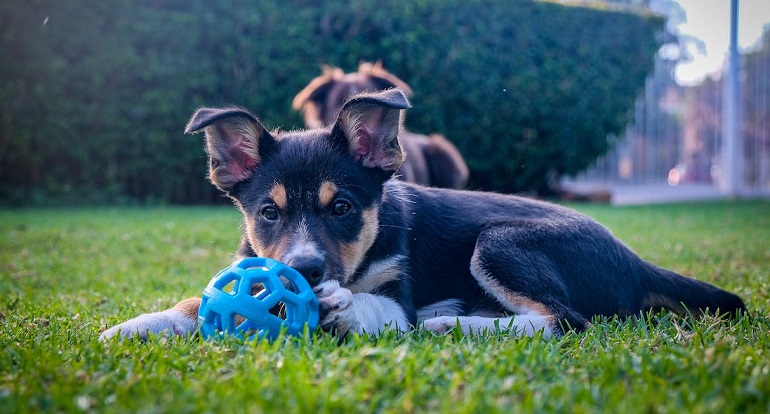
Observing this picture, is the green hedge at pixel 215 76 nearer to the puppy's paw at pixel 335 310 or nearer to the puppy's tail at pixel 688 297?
the puppy's tail at pixel 688 297

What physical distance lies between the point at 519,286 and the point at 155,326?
2105mm

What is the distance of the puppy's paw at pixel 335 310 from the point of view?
10.9 ft

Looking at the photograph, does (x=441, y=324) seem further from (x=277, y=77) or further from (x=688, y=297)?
(x=277, y=77)

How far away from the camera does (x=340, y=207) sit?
391 cm

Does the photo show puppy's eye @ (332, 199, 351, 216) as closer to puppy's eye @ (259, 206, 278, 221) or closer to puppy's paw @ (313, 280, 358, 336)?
puppy's eye @ (259, 206, 278, 221)

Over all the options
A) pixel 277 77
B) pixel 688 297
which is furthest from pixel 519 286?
pixel 277 77

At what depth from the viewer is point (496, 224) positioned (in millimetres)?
4414

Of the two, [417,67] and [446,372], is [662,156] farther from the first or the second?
[446,372]

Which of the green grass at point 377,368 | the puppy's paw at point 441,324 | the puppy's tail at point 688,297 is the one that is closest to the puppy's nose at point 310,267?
the green grass at point 377,368

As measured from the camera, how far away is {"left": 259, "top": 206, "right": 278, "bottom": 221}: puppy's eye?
3.93m

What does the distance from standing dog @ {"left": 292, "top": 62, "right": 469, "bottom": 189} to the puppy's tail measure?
418 cm

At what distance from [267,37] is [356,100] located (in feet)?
34.5

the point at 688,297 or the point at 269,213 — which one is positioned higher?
the point at 269,213

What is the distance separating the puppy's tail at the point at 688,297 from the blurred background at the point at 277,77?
407 inches
